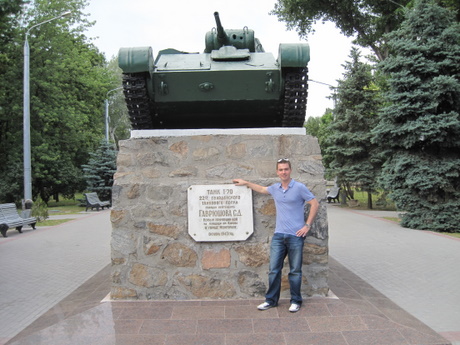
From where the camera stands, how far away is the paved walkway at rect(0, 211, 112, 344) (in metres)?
4.84

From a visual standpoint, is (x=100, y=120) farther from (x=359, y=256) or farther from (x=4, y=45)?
(x=359, y=256)

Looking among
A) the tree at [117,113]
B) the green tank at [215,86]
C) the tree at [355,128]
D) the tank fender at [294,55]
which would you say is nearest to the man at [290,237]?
the tank fender at [294,55]

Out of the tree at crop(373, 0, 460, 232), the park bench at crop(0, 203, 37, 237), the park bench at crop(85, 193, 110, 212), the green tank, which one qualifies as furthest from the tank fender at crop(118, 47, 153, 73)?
the park bench at crop(85, 193, 110, 212)

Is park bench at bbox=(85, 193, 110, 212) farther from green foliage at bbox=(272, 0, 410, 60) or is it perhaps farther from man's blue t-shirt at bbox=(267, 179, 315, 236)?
man's blue t-shirt at bbox=(267, 179, 315, 236)

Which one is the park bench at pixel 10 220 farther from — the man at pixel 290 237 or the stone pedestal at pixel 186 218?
the man at pixel 290 237

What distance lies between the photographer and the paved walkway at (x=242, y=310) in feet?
11.7

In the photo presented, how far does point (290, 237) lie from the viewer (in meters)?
4.08

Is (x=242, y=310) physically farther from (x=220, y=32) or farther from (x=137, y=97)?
(x=220, y=32)

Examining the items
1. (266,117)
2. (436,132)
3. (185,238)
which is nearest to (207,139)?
(185,238)

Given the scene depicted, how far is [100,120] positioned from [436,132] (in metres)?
24.5

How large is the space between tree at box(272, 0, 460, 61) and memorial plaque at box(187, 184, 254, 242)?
49.9 feet

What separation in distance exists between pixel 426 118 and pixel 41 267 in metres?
9.12

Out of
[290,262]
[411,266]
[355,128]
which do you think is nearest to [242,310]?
[290,262]

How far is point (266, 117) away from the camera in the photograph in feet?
22.9
